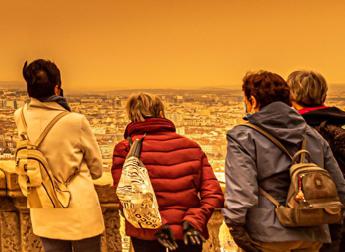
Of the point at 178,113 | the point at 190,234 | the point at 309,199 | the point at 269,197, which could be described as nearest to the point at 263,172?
the point at 269,197

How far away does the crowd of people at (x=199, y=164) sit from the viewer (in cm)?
289

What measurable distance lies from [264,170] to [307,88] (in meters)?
0.63

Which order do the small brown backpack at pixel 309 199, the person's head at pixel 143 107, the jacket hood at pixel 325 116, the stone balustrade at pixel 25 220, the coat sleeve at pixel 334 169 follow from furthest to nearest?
1. the stone balustrade at pixel 25 220
2. the jacket hood at pixel 325 116
3. the person's head at pixel 143 107
4. the coat sleeve at pixel 334 169
5. the small brown backpack at pixel 309 199

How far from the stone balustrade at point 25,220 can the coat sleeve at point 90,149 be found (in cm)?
37

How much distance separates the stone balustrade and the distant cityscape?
147 cm

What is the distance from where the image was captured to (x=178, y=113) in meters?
6.04

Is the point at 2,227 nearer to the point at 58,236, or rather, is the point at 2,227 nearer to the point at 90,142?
the point at 58,236

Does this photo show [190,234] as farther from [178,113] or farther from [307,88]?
[178,113]

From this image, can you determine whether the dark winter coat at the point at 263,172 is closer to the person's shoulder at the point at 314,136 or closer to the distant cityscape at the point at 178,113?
the person's shoulder at the point at 314,136

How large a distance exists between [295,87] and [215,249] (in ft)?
3.47

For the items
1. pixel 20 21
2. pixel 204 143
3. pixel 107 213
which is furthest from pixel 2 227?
pixel 20 21

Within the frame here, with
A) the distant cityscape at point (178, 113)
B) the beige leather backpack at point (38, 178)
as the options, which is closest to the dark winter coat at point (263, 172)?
the beige leather backpack at point (38, 178)

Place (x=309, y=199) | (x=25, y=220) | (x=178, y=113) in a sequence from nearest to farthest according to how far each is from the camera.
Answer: (x=309, y=199), (x=25, y=220), (x=178, y=113)

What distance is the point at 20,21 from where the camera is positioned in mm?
6172
